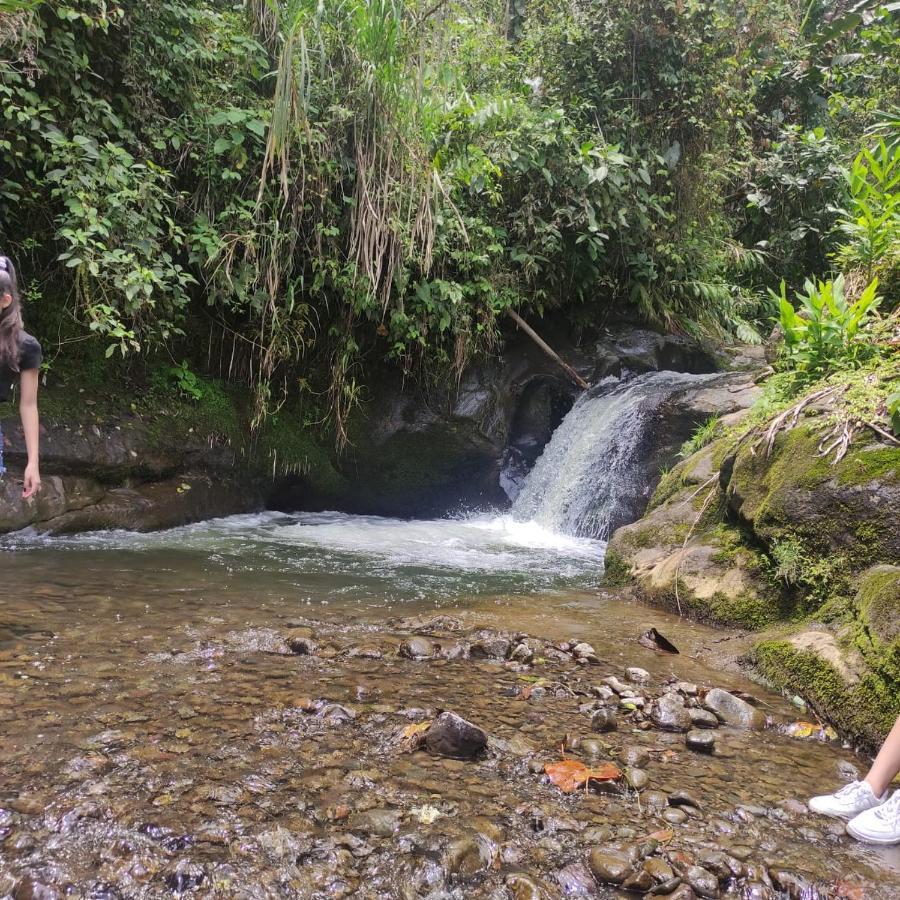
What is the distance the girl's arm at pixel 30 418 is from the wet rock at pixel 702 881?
283 centimetres

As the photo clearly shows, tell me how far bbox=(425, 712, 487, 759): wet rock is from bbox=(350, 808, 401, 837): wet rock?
0.36 meters

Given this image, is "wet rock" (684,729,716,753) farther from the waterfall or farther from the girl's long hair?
the waterfall

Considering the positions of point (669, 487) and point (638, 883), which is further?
point (669, 487)

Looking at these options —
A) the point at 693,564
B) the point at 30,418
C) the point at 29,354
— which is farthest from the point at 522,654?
the point at 29,354

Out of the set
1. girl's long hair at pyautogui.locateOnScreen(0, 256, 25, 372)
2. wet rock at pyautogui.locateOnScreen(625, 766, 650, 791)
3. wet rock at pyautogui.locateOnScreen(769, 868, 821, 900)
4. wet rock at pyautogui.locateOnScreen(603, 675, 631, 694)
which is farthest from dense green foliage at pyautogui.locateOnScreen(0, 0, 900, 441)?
wet rock at pyautogui.locateOnScreen(769, 868, 821, 900)

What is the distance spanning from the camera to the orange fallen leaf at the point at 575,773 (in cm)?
210

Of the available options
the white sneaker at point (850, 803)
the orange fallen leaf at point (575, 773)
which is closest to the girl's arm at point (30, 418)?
the orange fallen leaf at point (575, 773)

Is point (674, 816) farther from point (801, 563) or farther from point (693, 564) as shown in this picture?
point (693, 564)

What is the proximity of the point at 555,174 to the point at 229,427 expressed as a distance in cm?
497

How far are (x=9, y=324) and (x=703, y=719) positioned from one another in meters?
3.22

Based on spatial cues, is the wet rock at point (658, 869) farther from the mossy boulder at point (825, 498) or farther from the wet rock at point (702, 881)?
the mossy boulder at point (825, 498)

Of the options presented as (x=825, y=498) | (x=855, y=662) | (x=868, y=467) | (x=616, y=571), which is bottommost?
(x=616, y=571)

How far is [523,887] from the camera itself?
1.66m

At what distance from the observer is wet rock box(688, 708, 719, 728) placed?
8.55 feet
